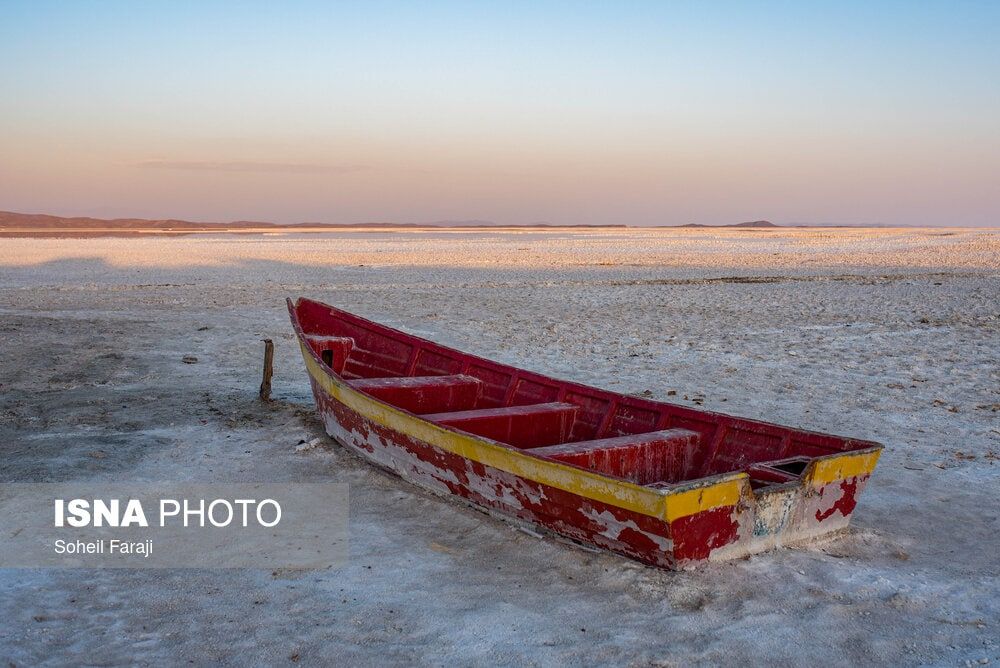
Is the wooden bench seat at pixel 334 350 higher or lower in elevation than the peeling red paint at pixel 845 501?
higher

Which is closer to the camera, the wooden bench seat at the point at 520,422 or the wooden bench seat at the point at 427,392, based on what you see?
the wooden bench seat at the point at 520,422

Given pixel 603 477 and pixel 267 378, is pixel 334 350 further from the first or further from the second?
pixel 603 477

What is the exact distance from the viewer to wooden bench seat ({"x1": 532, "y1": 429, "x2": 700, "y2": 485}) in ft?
18.1

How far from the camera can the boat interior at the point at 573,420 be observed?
18.2ft

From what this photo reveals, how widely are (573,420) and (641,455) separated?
3.68 feet

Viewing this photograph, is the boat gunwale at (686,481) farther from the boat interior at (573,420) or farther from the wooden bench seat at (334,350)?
the wooden bench seat at (334,350)

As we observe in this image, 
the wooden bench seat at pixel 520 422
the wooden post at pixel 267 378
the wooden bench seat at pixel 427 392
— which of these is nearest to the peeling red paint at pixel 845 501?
the wooden bench seat at pixel 520 422

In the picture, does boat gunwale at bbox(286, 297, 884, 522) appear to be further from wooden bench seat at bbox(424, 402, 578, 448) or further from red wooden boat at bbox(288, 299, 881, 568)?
wooden bench seat at bbox(424, 402, 578, 448)

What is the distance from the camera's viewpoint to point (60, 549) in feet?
16.4

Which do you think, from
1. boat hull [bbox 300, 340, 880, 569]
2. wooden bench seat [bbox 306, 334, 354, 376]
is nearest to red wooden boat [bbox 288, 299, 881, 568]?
boat hull [bbox 300, 340, 880, 569]

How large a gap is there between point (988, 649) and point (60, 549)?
501 centimetres

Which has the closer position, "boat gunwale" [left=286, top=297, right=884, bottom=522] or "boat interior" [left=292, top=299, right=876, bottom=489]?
"boat gunwale" [left=286, top=297, right=884, bottom=522]

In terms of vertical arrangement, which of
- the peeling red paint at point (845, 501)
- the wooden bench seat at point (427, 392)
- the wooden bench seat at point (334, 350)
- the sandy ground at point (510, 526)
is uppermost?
the wooden bench seat at point (334, 350)

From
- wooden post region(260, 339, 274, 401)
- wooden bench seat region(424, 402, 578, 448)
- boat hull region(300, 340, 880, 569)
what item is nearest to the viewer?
boat hull region(300, 340, 880, 569)
